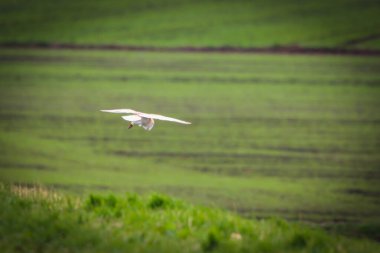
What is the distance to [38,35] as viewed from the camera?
5719 cm

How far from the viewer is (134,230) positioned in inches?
269

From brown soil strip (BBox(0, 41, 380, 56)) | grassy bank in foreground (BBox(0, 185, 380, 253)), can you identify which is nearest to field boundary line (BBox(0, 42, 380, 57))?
brown soil strip (BBox(0, 41, 380, 56))

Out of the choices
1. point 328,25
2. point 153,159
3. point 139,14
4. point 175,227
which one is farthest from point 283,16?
point 175,227

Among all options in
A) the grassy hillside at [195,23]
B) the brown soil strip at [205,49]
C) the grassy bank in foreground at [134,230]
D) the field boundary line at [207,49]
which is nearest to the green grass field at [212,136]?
the grassy bank in foreground at [134,230]

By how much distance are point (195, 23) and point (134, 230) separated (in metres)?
55.5

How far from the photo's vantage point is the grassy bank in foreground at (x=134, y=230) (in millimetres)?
6352

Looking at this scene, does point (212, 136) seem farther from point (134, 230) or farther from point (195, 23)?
point (195, 23)

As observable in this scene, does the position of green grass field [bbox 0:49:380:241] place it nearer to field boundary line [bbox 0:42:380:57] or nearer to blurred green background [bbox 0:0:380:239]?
blurred green background [bbox 0:0:380:239]

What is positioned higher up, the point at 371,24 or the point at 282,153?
the point at 371,24

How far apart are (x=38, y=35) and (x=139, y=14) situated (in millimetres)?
10962

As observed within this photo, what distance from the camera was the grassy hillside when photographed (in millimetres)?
55312

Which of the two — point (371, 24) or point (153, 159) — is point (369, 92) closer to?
point (153, 159)

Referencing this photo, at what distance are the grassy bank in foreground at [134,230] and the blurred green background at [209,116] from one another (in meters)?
4.66

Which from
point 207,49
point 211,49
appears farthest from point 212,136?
point 207,49
